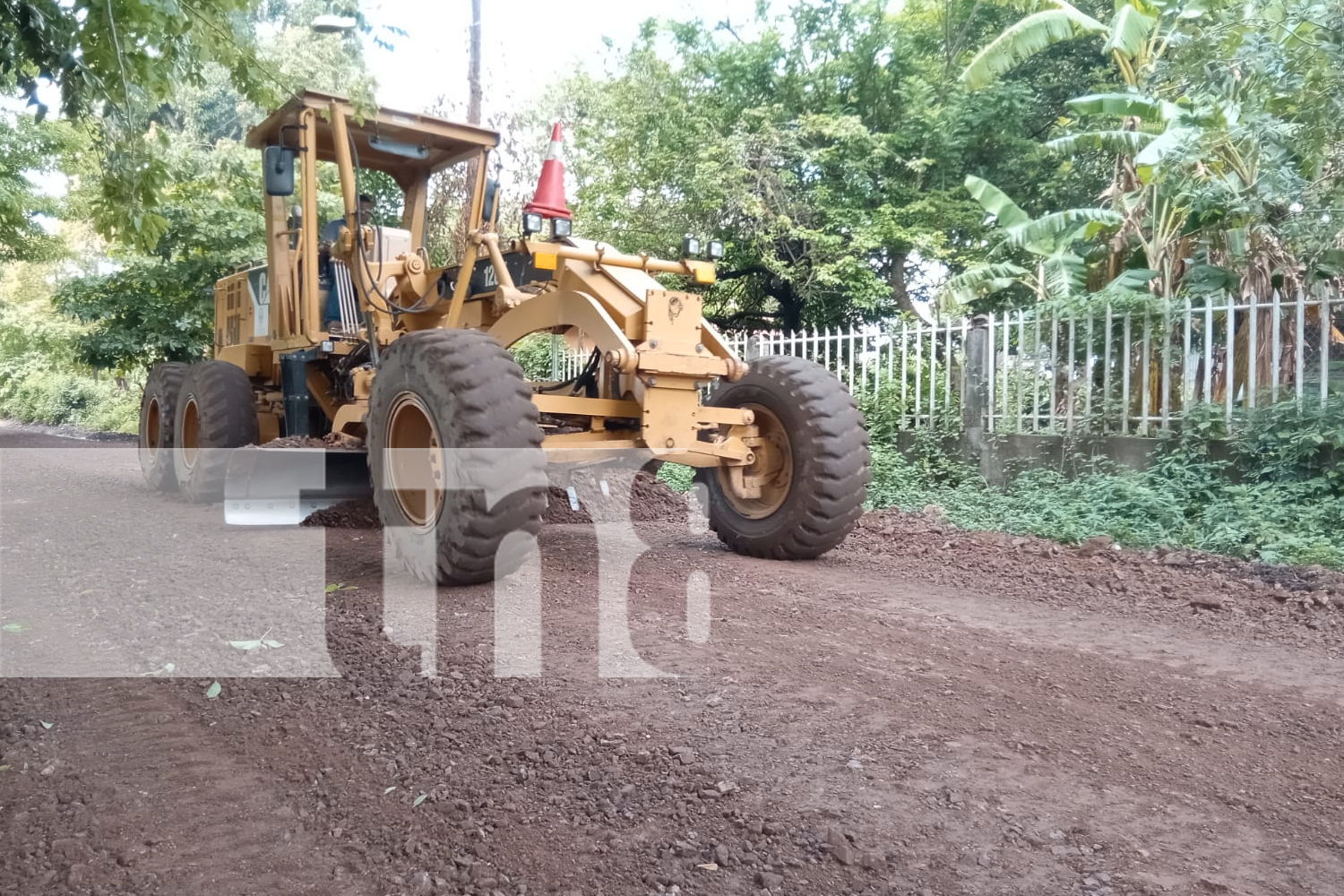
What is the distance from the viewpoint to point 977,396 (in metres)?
Result: 9.31

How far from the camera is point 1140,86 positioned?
1152 centimetres

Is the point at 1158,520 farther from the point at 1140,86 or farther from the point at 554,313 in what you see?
the point at 1140,86

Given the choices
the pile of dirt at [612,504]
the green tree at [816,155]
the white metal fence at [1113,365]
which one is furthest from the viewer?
the green tree at [816,155]

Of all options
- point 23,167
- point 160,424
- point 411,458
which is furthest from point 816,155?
point 23,167

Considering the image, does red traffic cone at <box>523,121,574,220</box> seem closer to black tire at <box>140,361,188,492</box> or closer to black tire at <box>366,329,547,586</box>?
black tire at <box>366,329,547,586</box>

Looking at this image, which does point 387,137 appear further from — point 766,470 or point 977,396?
point 977,396

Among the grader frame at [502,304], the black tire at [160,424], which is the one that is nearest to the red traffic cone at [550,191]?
the grader frame at [502,304]

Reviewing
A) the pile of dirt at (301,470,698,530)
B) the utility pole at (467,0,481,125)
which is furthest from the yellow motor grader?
the utility pole at (467,0,481,125)

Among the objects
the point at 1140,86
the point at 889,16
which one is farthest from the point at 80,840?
the point at 889,16

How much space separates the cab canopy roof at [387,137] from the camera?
276 inches

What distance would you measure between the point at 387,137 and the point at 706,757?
5850mm

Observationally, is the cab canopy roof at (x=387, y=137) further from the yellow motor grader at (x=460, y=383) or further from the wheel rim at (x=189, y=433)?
the wheel rim at (x=189, y=433)

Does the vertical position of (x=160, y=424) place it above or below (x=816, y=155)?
below

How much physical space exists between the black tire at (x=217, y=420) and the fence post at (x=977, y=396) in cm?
609
